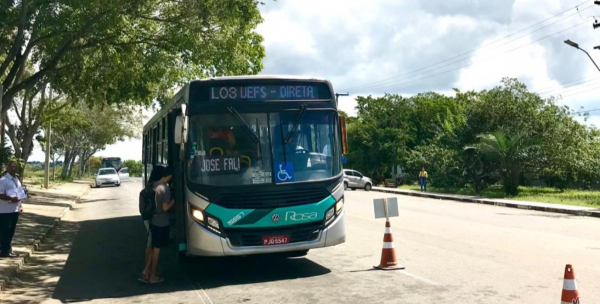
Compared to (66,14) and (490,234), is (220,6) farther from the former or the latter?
(490,234)

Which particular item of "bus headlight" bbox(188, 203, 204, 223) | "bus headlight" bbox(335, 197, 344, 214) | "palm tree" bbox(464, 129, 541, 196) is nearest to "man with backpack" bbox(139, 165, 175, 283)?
"bus headlight" bbox(188, 203, 204, 223)

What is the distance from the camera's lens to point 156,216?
30.8 ft

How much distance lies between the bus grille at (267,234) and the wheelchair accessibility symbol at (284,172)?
72 centimetres

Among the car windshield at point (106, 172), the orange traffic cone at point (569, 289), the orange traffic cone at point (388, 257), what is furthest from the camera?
the car windshield at point (106, 172)

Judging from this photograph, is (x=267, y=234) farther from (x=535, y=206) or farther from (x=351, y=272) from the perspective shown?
(x=535, y=206)

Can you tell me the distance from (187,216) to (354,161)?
5139cm

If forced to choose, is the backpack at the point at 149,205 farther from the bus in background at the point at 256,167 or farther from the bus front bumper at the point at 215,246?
the bus front bumper at the point at 215,246

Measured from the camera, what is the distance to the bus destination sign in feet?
31.7

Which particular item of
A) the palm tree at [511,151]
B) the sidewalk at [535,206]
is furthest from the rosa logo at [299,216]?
the palm tree at [511,151]

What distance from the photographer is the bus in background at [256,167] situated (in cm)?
916

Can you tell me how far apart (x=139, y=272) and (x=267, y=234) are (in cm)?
283

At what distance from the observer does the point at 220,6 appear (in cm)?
1608

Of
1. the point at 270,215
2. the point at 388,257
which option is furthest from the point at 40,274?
the point at 388,257

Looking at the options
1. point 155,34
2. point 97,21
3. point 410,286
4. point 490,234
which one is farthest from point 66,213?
point 410,286
